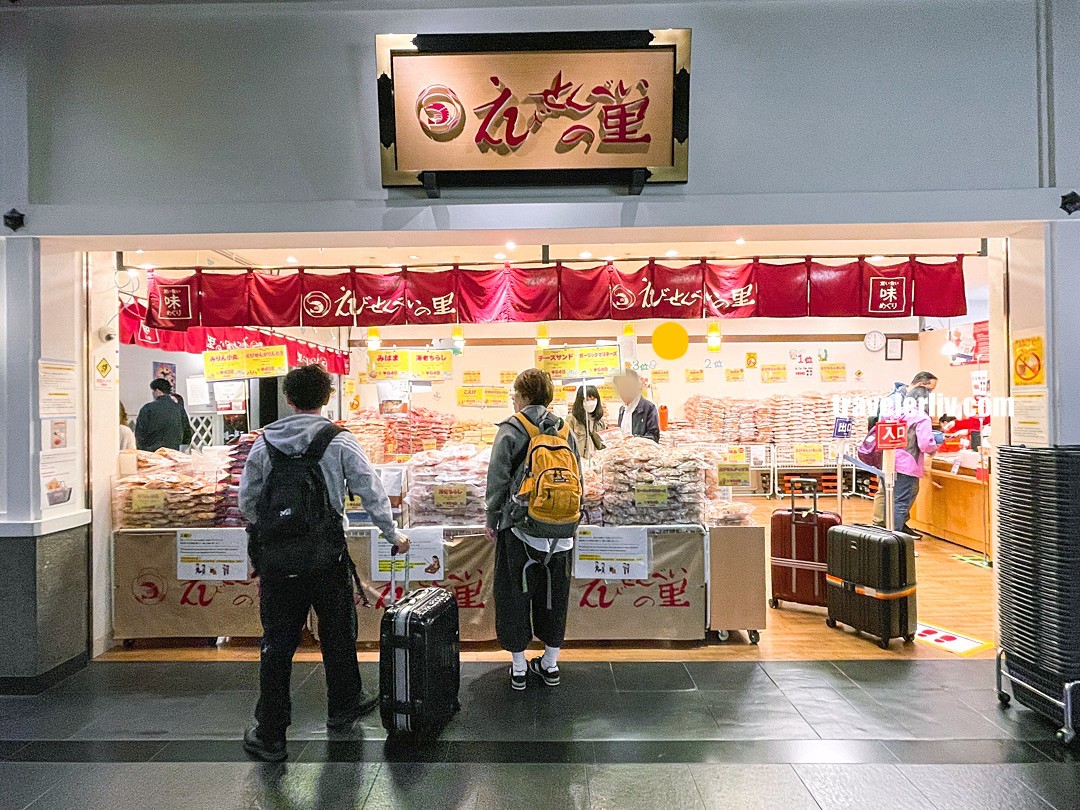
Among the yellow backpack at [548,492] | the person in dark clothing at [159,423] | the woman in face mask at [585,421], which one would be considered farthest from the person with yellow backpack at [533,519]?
the person in dark clothing at [159,423]

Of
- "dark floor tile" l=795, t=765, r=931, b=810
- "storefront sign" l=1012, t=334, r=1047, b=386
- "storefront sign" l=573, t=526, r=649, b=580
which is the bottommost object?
"dark floor tile" l=795, t=765, r=931, b=810

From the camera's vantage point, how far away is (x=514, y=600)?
171 inches

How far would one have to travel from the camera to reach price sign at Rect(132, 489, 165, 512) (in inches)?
209

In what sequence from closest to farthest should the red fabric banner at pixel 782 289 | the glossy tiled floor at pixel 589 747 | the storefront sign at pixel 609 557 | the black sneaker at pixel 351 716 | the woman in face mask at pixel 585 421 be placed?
1. the glossy tiled floor at pixel 589 747
2. the black sneaker at pixel 351 716
3. the storefront sign at pixel 609 557
4. the red fabric banner at pixel 782 289
5. the woman in face mask at pixel 585 421

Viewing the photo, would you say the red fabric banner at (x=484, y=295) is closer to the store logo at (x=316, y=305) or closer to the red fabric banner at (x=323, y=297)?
the red fabric banner at (x=323, y=297)

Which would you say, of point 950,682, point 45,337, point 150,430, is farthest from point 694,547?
point 150,430

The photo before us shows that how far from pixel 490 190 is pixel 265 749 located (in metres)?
3.64

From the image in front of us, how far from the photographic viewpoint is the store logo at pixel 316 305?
6.12 meters

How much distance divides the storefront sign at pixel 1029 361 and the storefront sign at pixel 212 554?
5.68 metres

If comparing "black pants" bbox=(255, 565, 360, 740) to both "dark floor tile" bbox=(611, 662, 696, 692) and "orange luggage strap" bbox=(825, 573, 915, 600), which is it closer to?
"dark floor tile" bbox=(611, 662, 696, 692)

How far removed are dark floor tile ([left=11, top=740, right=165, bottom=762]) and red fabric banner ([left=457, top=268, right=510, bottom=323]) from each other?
3.85 metres

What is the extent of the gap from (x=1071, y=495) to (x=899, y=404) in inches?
207

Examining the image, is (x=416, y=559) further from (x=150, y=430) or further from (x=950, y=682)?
(x=150, y=430)

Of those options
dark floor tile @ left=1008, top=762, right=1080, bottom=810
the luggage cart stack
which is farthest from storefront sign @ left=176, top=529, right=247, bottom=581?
the luggage cart stack
